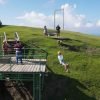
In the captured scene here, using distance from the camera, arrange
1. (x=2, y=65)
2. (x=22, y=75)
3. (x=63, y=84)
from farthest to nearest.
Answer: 1. (x=63, y=84)
2. (x=2, y=65)
3. (x=22, y=75)

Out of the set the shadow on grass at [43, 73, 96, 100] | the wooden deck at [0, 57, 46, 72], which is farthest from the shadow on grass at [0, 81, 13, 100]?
the shadow on grass at [43, 73, 96, 100]

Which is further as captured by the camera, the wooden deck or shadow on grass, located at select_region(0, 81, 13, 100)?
shadow on grass, located at select_region(0, 81, 13, 100)

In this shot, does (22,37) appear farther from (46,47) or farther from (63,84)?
(63,84)

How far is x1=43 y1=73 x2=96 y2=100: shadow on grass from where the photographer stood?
117 feet

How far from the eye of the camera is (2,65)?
34062 millimetres

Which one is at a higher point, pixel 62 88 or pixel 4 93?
Result: pixel 62 88

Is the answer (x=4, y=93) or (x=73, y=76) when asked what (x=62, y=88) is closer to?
(x=73, y=76)

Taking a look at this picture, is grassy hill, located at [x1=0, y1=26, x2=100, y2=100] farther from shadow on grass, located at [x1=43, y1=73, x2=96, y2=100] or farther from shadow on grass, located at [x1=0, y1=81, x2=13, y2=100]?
shadow on grass, located at [x1=0, y1=81, x2=13, y2=100]

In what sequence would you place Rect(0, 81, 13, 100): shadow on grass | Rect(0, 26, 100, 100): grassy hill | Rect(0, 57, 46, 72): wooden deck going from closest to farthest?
1. Rect(0, 57, 46, 72): wooden deck
2. Rect(0, 81, 13, 100): shadow on grass
3. Rect(0, 26, 100, 100): grassy hill

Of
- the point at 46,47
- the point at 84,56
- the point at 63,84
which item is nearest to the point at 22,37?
the point at 46,47

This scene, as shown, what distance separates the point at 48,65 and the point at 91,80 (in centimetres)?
474

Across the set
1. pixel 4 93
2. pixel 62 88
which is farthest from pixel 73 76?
pixel 4 93

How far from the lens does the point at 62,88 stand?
3653 centimetres

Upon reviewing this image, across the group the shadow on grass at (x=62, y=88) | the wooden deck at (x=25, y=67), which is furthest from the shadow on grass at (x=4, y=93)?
the shadow on grass at (x=62, y=88)
